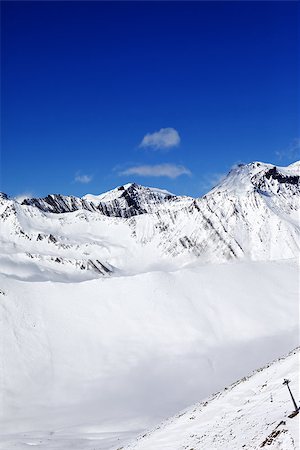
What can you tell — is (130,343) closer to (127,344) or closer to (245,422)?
(127,344)

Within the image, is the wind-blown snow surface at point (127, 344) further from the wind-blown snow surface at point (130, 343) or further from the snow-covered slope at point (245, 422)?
the snow-covered slope at point (245, 422)

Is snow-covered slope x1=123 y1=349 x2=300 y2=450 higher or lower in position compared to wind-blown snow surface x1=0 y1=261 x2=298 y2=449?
lower

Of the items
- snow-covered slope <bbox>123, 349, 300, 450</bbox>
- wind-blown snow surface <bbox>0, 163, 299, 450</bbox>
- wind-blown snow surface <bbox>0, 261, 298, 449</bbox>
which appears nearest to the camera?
snow-covered slope <bbox>123, 349, 300, 450</bbox>

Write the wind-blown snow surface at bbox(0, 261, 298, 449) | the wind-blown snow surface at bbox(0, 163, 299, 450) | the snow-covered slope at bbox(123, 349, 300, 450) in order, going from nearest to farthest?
1. the snow-covered slope at bbox(123, 349, 300, 450)
2. the wind-blown snow surface at bbox(0, 163, 299, 450)
3. the wind-blown snow surface at bbox(0, 261, 298, 449)

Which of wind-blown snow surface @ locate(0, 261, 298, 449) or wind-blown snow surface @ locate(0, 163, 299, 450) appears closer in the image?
wind-blown snow surface @ locate(0, 163, 299, 450)

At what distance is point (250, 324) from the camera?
7038 centimetres

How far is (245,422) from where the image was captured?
2444 centimetres

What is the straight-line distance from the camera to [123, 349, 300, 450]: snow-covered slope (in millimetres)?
19953

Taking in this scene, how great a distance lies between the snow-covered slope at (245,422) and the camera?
20.0m

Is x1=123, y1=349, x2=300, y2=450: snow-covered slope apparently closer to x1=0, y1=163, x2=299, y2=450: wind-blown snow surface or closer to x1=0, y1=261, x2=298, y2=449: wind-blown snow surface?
x1=0, y1=163, x2=299, y2=450: wind-blown snow surface

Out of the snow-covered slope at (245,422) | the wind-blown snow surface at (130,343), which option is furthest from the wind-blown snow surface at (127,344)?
the snow-covered slope at (245,422)

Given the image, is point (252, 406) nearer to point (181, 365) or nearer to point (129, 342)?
point (181, 365)

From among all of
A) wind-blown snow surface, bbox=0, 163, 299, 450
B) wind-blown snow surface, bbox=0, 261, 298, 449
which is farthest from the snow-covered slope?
wind-blown snow surface, bbox=0, 261, 298, 449

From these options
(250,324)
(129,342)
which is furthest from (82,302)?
(250,324)
